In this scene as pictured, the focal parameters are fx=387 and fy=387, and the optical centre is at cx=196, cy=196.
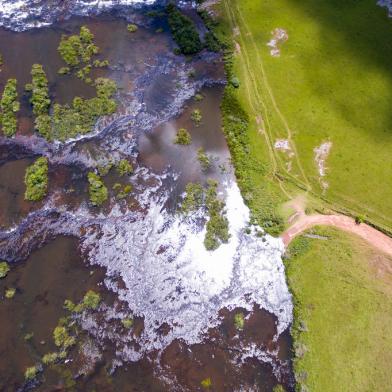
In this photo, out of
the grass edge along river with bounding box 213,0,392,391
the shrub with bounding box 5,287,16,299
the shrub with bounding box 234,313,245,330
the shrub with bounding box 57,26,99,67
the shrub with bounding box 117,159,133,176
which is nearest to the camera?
the grass edge along river with bounding box 213,0,392,391

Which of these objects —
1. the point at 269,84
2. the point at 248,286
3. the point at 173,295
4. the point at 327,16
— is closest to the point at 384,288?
the point at 248,286

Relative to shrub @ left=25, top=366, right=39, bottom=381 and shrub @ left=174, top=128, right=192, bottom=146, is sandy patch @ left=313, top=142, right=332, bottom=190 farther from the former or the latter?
shrub @ left=25, top=366, right=39, bottom=381

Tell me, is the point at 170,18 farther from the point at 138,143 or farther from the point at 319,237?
the point at 319,237

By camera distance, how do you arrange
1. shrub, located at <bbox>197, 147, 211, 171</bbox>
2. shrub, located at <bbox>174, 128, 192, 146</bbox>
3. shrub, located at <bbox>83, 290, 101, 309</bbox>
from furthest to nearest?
shrub, located at <bbox>174, 128, 192, 146</bbox>, shrub, located at <bbox>197, 147, 211, 171</bbox>, shrub, located at <bbox>83, 290, 101, 309</bbox>

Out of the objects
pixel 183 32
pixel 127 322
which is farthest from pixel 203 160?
pixel 183 32

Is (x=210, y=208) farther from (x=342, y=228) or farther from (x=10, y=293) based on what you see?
(x=10, y=293)

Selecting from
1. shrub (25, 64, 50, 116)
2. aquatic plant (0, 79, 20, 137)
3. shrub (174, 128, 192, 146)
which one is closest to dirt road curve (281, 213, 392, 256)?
shrub (174, 128, 192, 146)
